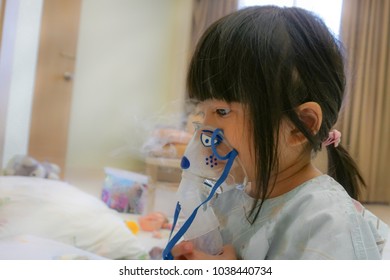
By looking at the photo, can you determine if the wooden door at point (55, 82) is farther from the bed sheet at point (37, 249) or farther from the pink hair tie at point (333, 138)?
the pink hair tie at point (333, 138)

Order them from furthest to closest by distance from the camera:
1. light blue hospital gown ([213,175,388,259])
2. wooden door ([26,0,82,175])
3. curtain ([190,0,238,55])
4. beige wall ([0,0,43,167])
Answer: wooden door ([26,0,82,175]), beige wall ([0,0,43,167]), curtain ([190,0,238,55]), light blue hospital gown ([213,175,388,259])

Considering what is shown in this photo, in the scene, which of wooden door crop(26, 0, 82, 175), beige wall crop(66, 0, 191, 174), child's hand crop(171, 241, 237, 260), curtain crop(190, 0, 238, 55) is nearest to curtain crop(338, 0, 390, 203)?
child's hand crop(171, 241, 237, 260)

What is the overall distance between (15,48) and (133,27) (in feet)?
1.85

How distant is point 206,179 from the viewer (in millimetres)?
483

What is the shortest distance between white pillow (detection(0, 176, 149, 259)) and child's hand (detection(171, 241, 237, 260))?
420 millimetres

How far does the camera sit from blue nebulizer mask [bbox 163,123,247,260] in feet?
1.52

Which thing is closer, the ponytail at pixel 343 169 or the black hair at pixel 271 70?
the black hair at pixel 271 70

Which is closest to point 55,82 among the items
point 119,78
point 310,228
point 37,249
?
point 119,78

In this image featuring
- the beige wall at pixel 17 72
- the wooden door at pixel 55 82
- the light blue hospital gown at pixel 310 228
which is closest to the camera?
the light blue hospital gown at pixel 310 228

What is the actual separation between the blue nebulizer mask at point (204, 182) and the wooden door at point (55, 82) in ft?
3.61

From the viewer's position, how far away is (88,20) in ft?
5.11

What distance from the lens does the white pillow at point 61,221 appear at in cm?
84

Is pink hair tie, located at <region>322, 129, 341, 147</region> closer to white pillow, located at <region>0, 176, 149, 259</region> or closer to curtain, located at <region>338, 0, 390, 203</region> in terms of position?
curtain, located at <region>338, 0, 390, 203</region>

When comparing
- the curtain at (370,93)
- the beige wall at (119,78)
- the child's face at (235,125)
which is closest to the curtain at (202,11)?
the beige wall at (119,78)
